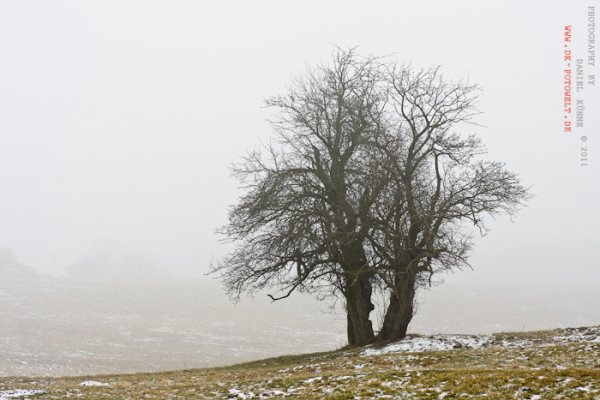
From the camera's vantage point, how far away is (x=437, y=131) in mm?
17594

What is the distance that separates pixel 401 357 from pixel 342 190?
622 cm

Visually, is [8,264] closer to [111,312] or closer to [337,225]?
[111,312]

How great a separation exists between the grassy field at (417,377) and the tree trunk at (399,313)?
133cm

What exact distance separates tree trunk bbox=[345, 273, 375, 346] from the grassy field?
1.67m

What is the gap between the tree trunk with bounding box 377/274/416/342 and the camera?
17625 mm

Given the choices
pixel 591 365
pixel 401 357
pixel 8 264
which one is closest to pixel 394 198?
pixel 401 357

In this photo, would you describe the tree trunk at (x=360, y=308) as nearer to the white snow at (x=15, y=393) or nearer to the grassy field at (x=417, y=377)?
the grassy field at (x=417, y=377)

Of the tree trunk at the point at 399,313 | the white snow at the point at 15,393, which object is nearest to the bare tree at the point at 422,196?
the tree trunk at the point at 399,313

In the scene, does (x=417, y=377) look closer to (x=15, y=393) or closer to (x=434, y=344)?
(x=434, y=344)

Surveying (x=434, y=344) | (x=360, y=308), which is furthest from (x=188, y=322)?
(x=434, y=344)

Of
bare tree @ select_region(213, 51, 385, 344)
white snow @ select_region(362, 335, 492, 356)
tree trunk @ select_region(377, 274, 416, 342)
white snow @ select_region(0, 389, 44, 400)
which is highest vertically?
bare tree @ select_region(213, 51, 385, 344)

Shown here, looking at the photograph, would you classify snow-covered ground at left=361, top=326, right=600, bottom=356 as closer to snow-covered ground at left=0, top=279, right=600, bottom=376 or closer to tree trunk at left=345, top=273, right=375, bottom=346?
snow-covered ground at left=0, top=279, right=600, bottom=376

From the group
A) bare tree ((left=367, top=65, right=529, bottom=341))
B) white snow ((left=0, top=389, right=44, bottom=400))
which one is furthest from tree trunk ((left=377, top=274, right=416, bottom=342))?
white snow ((left=0, top=389, right=44, bottom=400))

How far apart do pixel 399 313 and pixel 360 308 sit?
1.73 m
